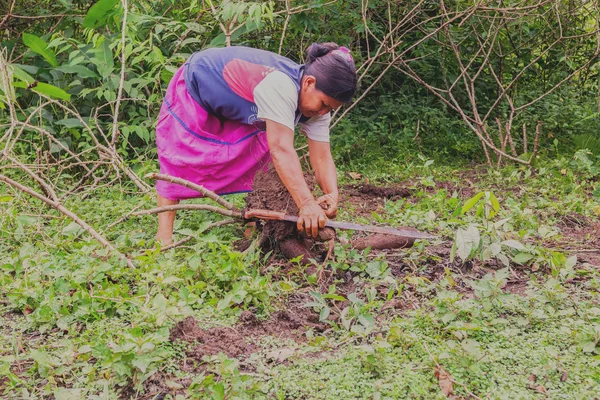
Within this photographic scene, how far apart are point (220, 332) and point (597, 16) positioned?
15.1ft

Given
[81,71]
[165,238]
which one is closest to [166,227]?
[165,238]

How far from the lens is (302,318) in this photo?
2.57 meters

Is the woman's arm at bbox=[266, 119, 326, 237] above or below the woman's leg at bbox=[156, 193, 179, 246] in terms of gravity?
above

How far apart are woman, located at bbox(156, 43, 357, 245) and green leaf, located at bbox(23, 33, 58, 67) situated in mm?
2083

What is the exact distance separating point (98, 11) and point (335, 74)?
2474 millimetres

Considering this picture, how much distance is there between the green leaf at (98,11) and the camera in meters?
4.62

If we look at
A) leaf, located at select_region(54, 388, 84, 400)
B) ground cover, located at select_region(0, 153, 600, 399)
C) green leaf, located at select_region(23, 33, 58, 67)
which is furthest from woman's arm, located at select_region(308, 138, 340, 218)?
green leaf, located at select_region(23, 33, 58, 67)

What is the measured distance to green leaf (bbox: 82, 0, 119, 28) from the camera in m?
4.62

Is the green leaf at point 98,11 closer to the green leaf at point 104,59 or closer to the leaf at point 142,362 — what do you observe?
the green leaf at point 104,59

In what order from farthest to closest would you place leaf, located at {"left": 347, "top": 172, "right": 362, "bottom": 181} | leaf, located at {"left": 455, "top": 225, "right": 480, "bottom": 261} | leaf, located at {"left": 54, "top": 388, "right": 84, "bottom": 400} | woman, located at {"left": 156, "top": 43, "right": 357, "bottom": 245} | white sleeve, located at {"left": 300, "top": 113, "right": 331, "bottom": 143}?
1. leaf, located at {"left": 347, "top": 172, "right": 362, "bottom": 181}
2. white sleeve, located at {"left": 300, "top": 113, "right": 331, "bottom": 143}
3. woman, located at {"left": 156, "top": 43, "right": 357, "bottom": 245}
4. leaf, located at {"left": 455, "top": 225, "right": 480, "bottom": 261}
5. leaf, located at {"left": 54, "top": 388, "right": 84, "bottom": 400}

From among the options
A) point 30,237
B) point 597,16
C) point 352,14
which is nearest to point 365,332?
point 30,237

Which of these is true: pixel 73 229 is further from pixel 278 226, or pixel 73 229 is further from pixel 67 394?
pixel 67 394

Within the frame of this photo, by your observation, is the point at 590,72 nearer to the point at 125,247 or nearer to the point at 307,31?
the point at 307,31

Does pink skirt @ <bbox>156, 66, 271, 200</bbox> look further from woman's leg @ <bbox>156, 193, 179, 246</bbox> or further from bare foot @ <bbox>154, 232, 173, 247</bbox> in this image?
bare foot @ <bbox>154, 232, 173, 247</bbox>
